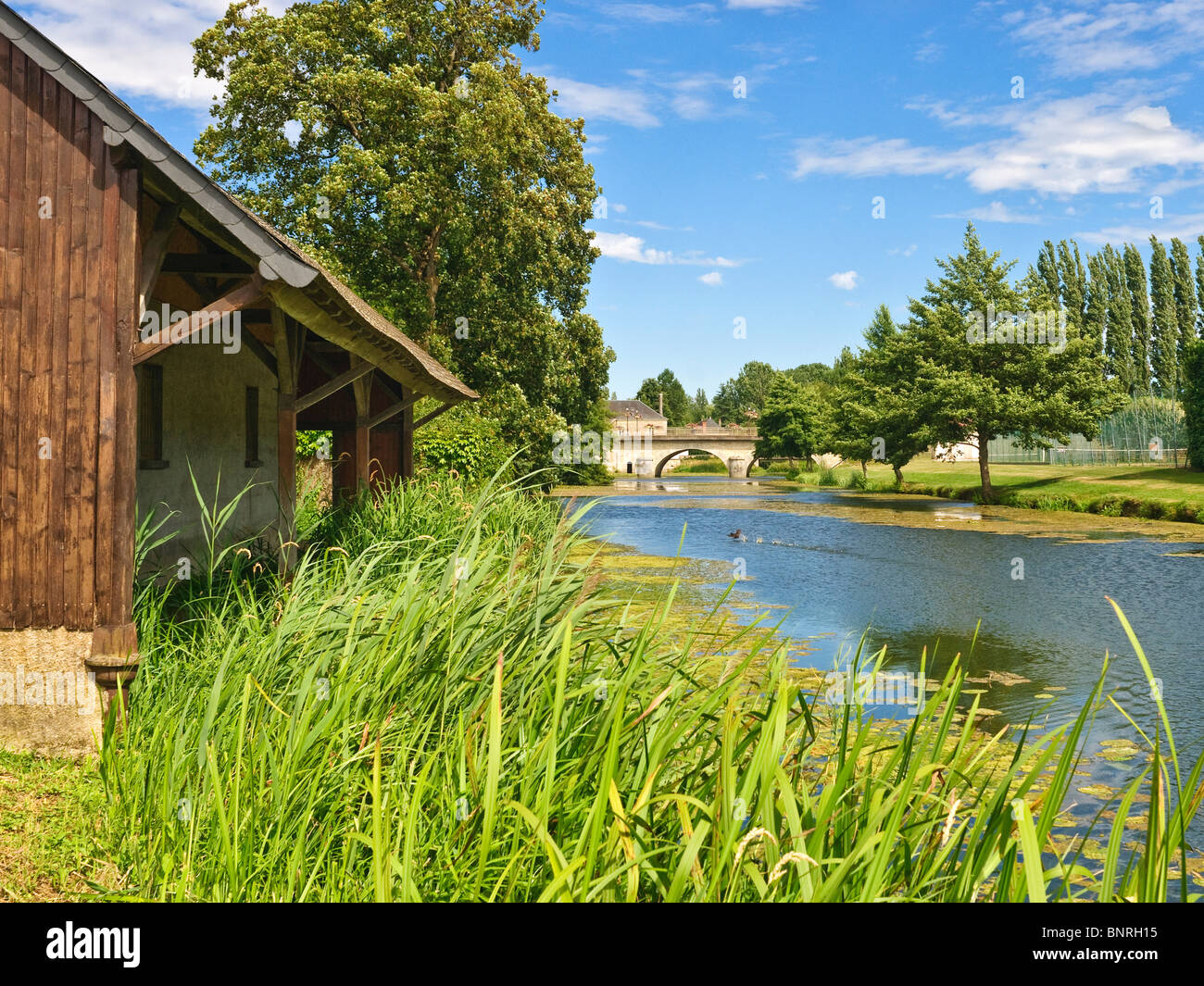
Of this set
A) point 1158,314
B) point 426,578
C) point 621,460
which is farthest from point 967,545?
point 621,460

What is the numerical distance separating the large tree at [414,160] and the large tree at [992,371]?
1707 cm

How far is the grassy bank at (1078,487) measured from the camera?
30.9m

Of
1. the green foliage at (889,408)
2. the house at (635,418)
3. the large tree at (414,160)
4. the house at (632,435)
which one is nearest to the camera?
the large tree at (414,160)

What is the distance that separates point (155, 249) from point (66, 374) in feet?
3.58

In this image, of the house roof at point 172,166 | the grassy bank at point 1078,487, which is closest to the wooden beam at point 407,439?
the house roof at point 172,166

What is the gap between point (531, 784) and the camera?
3621mm

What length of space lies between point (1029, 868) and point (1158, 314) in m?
66.6

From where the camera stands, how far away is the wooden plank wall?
6305 millimetres

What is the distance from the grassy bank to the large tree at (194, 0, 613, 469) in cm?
1871

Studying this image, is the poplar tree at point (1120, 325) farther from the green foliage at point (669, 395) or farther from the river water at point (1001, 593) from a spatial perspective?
the green foliage at point (669, 395)

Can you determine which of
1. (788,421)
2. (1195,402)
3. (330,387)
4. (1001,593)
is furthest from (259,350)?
(788,421)

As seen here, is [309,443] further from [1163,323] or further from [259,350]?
[1163,323]

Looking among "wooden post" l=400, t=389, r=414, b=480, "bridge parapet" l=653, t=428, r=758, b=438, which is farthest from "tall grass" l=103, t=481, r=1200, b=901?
"bridge parapet" l=653, t=428, r=758, b=438
